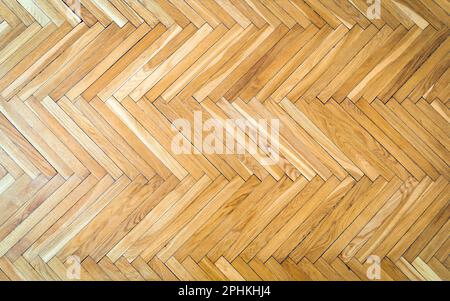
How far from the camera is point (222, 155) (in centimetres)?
199

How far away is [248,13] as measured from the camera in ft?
6.76

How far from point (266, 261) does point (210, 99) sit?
0.81m

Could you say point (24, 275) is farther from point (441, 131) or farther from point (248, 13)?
point (441, 131)

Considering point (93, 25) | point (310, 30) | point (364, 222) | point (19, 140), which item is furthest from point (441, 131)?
point (19, 140)

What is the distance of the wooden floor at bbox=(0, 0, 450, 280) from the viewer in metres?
1.95

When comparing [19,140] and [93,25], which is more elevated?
[93,25]

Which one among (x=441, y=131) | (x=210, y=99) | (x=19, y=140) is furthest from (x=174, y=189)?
(x=441, y=131)

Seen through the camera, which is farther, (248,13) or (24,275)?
(248,13)

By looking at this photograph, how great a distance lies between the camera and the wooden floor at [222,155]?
1.95m
